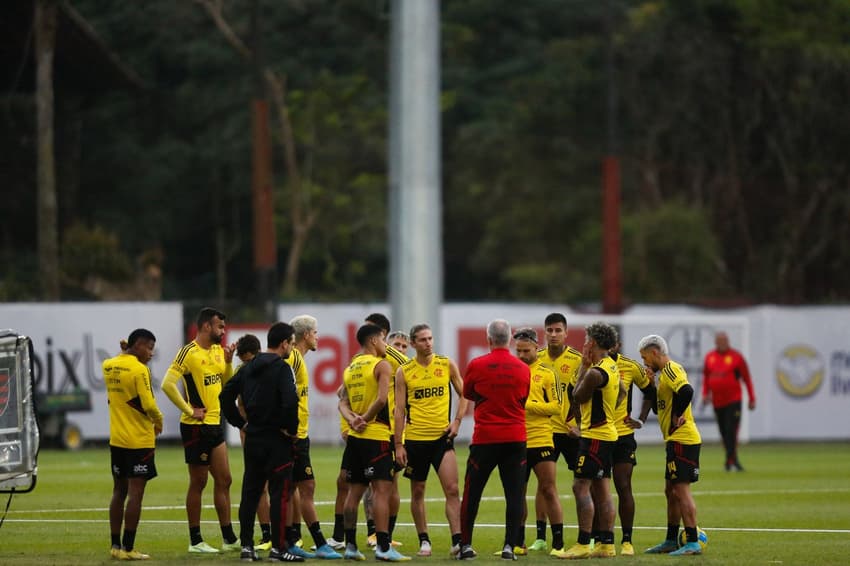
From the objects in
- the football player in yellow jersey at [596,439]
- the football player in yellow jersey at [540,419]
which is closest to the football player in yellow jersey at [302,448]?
the football player in yellow jersey at [540,419]

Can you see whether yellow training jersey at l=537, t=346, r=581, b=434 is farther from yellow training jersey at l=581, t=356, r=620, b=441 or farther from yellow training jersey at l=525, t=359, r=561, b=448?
yellow training jersey at l=581, t=356, r=620, b=441

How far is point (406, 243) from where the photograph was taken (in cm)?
2541

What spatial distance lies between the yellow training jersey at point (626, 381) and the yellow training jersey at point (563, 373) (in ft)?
1.46

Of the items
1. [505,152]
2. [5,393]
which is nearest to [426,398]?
[5,393]

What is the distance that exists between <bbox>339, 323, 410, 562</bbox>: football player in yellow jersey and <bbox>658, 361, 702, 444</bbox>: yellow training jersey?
8.75ft

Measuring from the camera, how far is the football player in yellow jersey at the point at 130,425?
1482cm

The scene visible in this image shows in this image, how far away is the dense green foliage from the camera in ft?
179

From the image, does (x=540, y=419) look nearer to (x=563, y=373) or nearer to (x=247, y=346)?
(x=563, y=373)

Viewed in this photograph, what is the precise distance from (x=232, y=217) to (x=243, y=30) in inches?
275

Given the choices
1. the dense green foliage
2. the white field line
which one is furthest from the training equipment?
the dense green foliage

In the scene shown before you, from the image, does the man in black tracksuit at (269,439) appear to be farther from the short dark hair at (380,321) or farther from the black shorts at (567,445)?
the black shorts at (567,445)

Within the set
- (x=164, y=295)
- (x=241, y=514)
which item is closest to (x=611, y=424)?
(x=241, y=514)

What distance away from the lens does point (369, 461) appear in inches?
595

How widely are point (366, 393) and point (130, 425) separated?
2.21 metres
